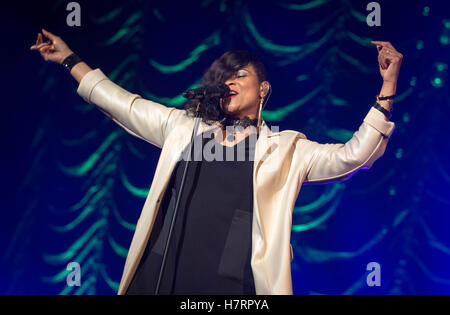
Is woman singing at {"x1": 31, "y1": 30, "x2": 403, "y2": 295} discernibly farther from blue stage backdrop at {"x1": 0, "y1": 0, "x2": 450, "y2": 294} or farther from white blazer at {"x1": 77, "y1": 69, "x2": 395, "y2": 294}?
blue stage backdrop at {"x1": 0, "y1": 0, "x2": 450, "y2": 294}

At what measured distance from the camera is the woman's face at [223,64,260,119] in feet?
6.34

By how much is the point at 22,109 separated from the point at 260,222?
2.21 meters

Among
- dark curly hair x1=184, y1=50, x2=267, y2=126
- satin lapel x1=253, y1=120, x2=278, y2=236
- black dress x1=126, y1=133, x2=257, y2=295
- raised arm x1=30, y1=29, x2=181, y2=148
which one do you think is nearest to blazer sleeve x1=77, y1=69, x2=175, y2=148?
raised arm x1=30, y1=29, x2=181, y2=148

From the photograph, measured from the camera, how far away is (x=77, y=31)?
311 centimetres

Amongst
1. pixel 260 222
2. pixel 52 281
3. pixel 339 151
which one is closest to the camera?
pixel 260 222

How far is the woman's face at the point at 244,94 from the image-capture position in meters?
1.93

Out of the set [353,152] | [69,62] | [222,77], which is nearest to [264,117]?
[222,77]

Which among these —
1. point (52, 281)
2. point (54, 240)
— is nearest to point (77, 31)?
point (54, 240)

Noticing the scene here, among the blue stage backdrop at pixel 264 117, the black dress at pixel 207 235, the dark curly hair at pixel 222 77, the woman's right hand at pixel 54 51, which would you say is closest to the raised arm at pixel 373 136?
the black dress at pixel 207 235

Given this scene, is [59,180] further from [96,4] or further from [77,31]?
[96,4]

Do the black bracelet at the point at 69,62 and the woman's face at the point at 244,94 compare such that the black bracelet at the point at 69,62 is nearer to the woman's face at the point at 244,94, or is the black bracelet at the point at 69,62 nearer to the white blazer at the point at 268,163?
the white blazer at the point at 268,163

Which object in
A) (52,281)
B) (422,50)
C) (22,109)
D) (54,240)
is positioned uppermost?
(422,50)

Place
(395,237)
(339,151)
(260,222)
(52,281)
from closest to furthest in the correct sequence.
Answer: (260,222) → (339,151) → (395,237) → (52,281)

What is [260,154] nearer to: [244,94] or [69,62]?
[244,94]
